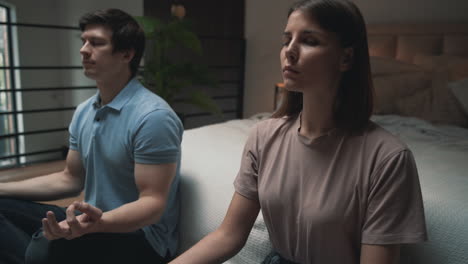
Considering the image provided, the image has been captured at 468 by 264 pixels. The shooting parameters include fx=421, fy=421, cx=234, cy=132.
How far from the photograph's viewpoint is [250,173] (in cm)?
110

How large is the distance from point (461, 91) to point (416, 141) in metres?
0.67

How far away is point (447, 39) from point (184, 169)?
2.50m

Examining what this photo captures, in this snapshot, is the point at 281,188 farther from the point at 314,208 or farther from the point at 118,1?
the point at 118,1

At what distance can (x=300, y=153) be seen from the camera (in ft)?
3.36

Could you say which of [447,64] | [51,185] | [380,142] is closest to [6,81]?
[51,185]

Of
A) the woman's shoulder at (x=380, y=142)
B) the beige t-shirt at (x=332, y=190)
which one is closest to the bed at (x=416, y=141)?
the beige t-shirt at (x=332, y=190)

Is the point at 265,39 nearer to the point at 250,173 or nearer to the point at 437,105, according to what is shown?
the point at 437,105

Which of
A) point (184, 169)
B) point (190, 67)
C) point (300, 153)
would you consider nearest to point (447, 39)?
point (190, 67)

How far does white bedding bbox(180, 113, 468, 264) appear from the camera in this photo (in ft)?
3.69

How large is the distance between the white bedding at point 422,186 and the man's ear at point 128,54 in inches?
19.0

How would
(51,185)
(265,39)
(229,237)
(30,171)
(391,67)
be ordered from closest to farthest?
(229,237) < (51,185) < (391,67) < (30,171) < (265,39)

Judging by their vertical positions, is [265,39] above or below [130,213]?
above

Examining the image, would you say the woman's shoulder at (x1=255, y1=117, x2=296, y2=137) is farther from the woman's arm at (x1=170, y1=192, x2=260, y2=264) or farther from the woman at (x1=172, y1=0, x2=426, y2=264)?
the woman's arm at (x1=170, y1=192, x2=260, y2=264)

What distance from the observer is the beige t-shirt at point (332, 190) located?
2.81 feet
